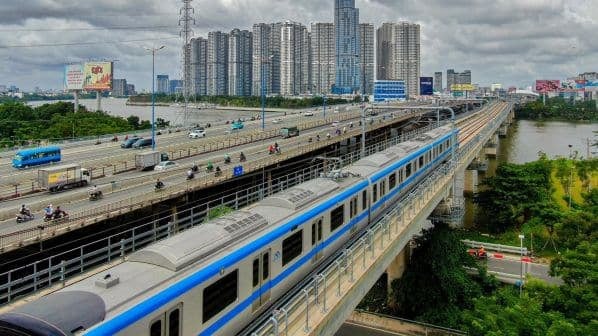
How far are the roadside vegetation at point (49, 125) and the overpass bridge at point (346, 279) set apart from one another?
47.2m

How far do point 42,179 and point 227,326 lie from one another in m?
21.7

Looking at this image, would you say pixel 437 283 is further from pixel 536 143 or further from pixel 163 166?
pixel 536 143

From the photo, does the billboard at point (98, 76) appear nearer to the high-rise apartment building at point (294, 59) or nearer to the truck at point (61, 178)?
the truck at point (61, 178)

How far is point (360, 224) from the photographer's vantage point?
68.4 ft

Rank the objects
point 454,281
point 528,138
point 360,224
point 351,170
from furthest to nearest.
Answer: point 528,138
point 454,281
point 351,170
point 360,224

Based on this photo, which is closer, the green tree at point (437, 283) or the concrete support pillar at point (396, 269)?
the green tree at point (437, 283)

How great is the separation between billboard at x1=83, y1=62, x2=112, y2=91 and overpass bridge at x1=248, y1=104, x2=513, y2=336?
2903 inches

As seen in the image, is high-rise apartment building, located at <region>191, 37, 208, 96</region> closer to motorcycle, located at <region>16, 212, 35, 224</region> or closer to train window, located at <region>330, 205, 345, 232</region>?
motorcycle, located at <region>16, 212, 35, 224</region>

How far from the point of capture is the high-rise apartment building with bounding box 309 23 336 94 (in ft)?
584

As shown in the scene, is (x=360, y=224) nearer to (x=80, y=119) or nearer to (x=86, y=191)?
(x=86, y=191)

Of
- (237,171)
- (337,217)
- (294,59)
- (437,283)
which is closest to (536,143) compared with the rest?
(437,283)

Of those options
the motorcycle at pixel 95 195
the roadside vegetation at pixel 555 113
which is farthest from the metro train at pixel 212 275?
the roadside vegetation at pixel 555 113

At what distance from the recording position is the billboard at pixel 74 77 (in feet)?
295

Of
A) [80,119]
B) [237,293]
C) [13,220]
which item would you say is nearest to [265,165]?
[13,220]
